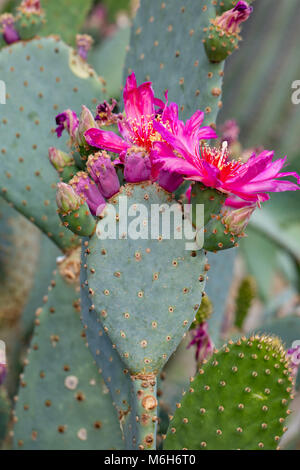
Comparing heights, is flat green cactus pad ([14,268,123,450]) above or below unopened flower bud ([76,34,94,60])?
below

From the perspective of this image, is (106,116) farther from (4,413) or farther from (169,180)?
(4,413)

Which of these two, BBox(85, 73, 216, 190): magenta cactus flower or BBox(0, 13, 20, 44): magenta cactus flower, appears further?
BBox(0, 13, 20, 44): magenta cactus flower

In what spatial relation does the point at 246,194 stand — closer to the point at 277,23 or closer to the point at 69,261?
the point at 69,261

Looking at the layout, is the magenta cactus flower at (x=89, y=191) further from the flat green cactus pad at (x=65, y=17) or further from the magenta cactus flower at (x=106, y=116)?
the flat green cactus pad at (x=65, y=17)

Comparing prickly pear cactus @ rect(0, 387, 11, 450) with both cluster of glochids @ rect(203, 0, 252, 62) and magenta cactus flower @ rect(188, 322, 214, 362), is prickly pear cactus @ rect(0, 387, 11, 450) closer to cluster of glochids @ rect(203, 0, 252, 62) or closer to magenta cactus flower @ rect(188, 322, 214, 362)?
magenta cactus flower @ rect(188, 322, 214, 362)

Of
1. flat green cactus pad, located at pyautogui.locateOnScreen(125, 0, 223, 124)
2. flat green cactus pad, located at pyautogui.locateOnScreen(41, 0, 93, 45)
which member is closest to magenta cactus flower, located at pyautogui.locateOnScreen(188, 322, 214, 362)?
flat green cactus pad, located at pyautogui.locateOnScreen(125, 0, 223, 124)

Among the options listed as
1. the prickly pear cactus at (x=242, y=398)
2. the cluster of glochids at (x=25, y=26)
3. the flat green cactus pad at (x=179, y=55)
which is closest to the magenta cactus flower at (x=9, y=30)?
the cluster of glochids at (x=25, y=26)

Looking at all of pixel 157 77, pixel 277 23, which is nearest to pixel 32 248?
pixel 157 77
